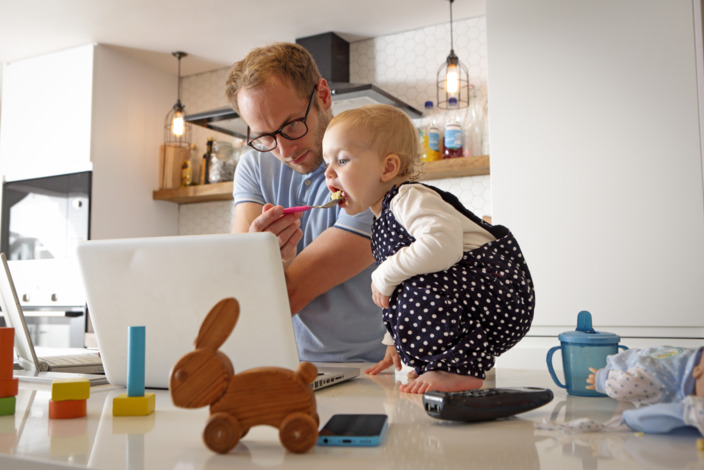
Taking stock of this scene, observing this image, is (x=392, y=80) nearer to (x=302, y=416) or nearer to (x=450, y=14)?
(x=450, y=14)

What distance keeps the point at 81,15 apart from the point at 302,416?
322 centimetres

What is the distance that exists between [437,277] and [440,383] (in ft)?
0.48

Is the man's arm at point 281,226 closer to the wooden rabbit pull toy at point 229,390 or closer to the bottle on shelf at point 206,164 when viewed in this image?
the wooden rabbit pull toy at point 229,390

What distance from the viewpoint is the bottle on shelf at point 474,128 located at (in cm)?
300

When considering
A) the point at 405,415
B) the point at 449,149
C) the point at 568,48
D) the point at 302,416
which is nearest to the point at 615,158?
the point at 568,48

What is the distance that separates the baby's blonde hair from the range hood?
5.91 feet

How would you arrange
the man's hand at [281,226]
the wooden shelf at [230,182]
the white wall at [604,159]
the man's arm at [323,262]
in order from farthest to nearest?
the wooden shelf at [230,182] → the white wall at [604,159] → the man's arm at [323,262] → the man's hand at [281,226]

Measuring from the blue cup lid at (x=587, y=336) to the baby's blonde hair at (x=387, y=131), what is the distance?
37 centimetres

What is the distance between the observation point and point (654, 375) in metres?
0.64

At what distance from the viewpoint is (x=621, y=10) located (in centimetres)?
227

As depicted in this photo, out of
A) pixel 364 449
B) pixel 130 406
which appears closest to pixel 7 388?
pixel 130 406

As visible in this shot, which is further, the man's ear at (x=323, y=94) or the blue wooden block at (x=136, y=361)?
the man's ear at (x=323, y=94)

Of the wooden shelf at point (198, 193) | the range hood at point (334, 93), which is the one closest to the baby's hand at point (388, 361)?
the range hood at point (334, 93)

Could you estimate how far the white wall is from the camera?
2158 millimetres
